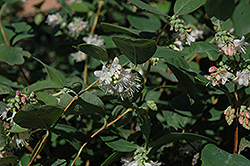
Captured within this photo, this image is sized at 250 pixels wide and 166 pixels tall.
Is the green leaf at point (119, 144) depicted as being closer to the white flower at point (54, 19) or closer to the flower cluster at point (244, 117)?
the flower cluster at point (244, 117)

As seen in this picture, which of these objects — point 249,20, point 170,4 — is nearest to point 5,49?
point 170,4

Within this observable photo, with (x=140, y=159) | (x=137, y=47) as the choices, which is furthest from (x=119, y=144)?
(x=137, y=47)

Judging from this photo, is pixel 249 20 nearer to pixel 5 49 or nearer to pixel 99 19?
pixel 99 19

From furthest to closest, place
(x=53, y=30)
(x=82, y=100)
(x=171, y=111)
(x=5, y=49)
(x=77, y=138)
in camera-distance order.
→ (x=53, y=30) < (x=5, y=49) < (x=171, y=111) < (x=77, y=138) < (x=82, y=100)

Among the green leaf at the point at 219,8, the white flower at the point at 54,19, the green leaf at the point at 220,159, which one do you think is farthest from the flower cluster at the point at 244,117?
the white flower at the point at 54,19

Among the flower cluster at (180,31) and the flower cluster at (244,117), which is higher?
the flower cluster at (180,31)

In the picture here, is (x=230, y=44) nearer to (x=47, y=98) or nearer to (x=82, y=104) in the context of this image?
(x=82, y=104)
